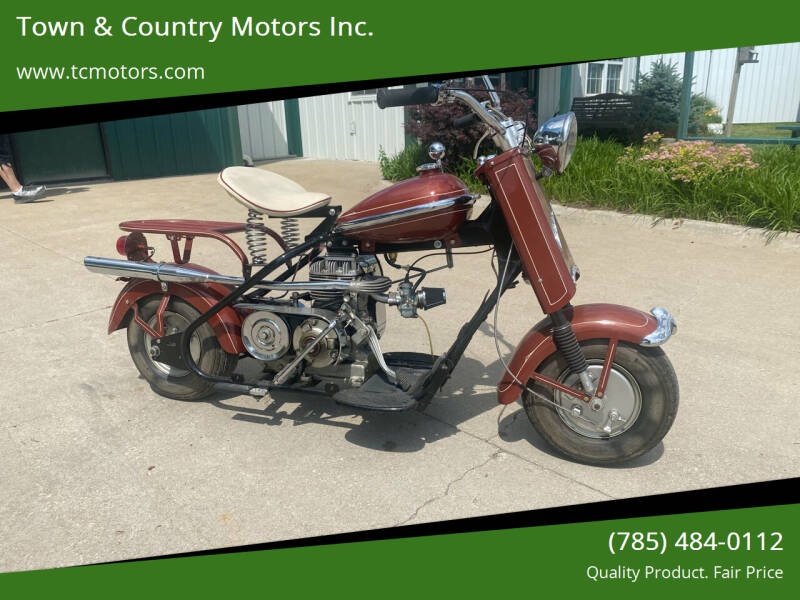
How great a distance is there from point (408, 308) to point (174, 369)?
1.61m

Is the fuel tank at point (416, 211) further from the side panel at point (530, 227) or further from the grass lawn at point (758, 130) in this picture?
the grass lawn at point (758, 130)

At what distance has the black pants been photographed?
31.1ft

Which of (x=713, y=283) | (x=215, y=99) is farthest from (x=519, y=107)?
(x=215, y=99)

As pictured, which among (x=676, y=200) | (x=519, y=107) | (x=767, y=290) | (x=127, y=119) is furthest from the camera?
(x=127, y=119)

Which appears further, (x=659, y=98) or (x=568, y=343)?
(x=659, y=98)

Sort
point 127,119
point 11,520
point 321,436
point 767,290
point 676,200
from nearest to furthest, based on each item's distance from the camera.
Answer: point 11,520, point 321,436, point 767,290, point 676,200, point 127,119

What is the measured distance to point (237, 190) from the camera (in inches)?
132

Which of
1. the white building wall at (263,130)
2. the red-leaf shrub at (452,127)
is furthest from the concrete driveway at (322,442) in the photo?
the white building wall at (263,130)

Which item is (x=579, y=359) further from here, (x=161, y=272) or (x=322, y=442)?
(x=161, y=272)

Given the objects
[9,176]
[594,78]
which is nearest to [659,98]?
[594,78]

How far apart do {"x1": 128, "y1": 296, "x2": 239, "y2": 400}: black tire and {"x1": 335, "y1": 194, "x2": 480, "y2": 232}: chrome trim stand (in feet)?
3.68

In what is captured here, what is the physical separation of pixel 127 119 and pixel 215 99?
152cm

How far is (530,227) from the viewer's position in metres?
2.97

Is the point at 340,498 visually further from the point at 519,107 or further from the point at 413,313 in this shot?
the point at 519,107
